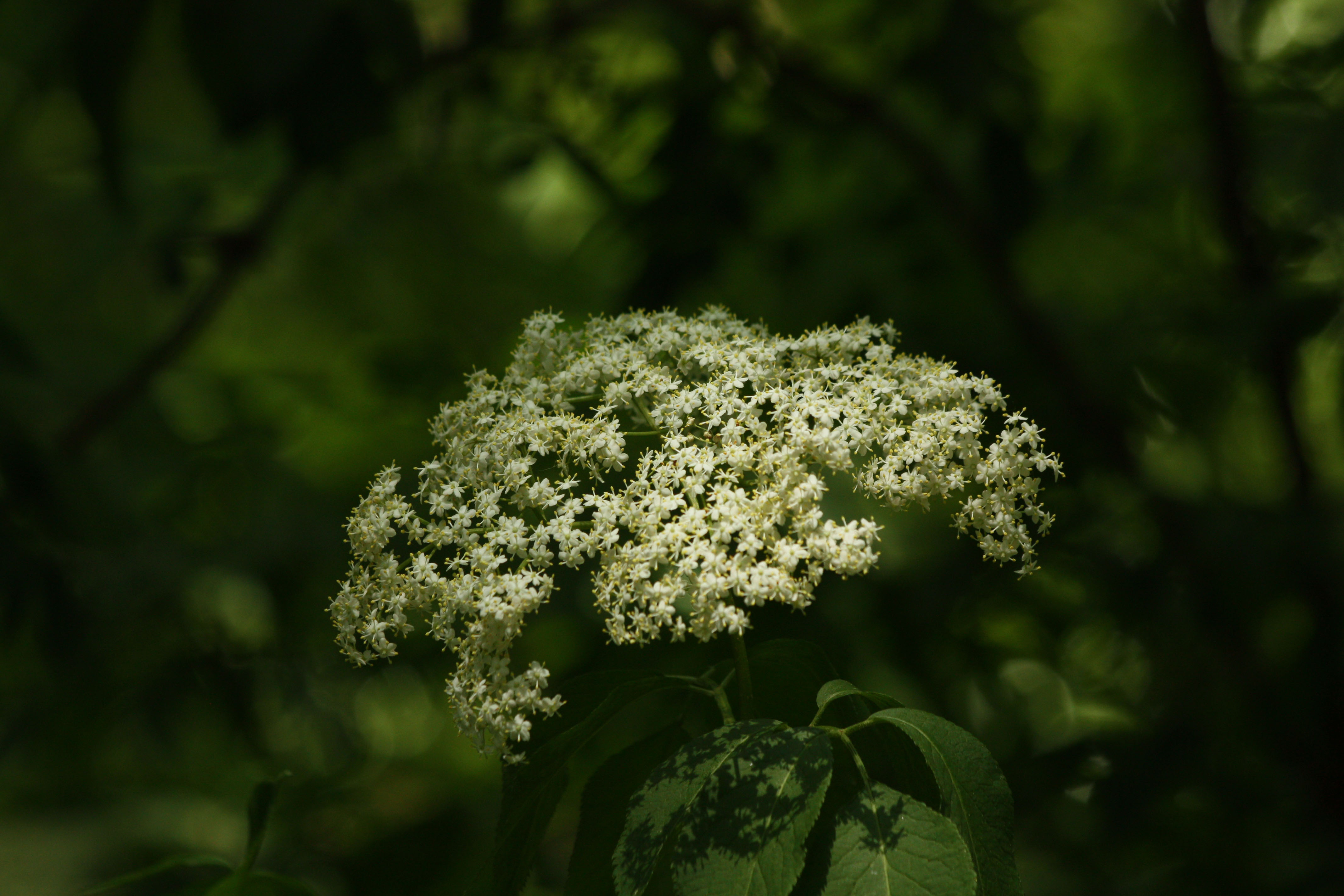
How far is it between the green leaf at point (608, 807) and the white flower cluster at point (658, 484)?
0.14 metres

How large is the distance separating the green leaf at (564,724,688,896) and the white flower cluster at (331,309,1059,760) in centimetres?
14

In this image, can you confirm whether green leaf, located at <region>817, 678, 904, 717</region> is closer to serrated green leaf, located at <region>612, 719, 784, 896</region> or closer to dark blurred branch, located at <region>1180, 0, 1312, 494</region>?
serrated green leaf, located at <region>612, 719, 784, 896</region>

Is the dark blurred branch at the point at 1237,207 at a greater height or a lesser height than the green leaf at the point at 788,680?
greater

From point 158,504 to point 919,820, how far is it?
3.06 meters

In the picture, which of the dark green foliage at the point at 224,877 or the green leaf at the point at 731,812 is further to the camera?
the dark green foliage at the point at 224,877

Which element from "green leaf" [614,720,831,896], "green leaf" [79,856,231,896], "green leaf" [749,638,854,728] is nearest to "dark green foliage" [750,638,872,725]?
"green leaf" [749,638,854,728]

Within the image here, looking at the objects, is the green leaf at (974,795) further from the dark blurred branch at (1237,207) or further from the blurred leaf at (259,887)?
the dark blurred branch at (1237,207)

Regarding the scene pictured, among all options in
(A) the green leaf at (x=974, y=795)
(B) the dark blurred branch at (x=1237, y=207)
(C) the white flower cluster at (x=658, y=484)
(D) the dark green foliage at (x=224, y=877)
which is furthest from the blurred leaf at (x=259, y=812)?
(B) the dark blurred branch at (x=1237, y=207)

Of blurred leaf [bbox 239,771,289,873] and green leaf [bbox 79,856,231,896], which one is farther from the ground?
blurred leaf [bbox 239,771,289,873]

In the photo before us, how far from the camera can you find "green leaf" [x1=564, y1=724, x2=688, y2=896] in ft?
4.16

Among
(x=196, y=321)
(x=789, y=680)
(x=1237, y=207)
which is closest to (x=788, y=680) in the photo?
(x=789, y=680)

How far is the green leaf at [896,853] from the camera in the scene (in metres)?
0.96

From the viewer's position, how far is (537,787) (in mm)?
1204

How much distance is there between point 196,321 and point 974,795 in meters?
2.38
